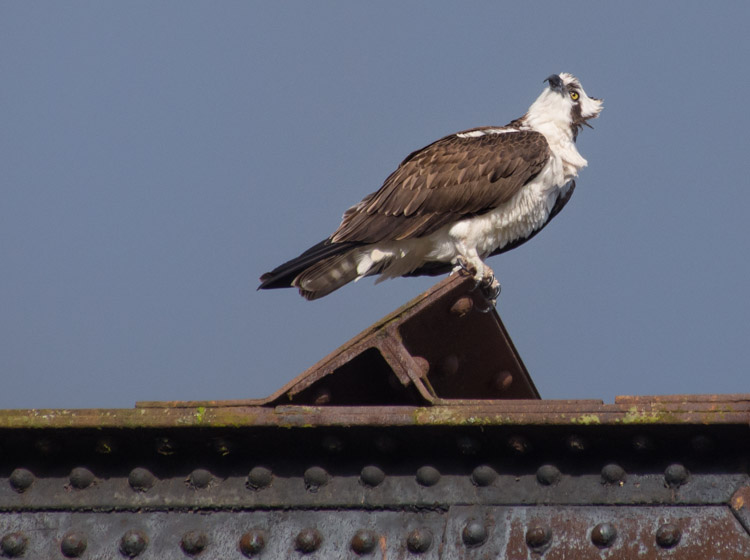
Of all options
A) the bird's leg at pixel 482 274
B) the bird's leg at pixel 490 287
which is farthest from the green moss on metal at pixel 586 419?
the bird's leg at pixel 490 287

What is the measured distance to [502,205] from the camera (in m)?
6.59

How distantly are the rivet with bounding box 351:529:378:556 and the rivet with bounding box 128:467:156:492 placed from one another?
2.09 ft

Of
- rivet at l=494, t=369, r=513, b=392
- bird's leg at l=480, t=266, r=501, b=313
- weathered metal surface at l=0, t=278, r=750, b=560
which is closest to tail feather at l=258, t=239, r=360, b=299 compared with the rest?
bird's leg at l=480, t=266, r=501, b=313

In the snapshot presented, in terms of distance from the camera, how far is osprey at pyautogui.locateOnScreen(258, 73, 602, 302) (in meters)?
6.44

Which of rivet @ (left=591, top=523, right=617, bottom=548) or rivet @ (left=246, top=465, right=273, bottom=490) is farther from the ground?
rivet @ (left=246, top=465, right=273, bottom=490)

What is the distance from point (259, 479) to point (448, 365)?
3.34 ft

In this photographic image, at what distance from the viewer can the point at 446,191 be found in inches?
259

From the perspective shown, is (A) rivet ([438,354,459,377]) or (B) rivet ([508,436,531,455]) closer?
(B) rivet ([508,436,531,455])

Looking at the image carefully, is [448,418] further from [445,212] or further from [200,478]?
[445,212]

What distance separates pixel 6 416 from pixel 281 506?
0.85 meters

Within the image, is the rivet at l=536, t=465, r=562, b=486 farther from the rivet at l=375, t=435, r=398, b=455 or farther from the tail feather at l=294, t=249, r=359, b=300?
the tail feather at l=294, t=249, r=359, b=300

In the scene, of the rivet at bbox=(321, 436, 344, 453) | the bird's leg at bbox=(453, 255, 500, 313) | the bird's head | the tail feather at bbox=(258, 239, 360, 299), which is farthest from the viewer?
the bird's head

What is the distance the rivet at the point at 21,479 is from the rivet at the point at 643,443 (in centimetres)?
175

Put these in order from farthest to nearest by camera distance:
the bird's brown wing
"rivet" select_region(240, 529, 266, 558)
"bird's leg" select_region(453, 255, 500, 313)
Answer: the bird's brown wing
"bird's leg" select_region(453, 255, 500, 313)
"rivet" select_region(240, 529, 266, 558)
